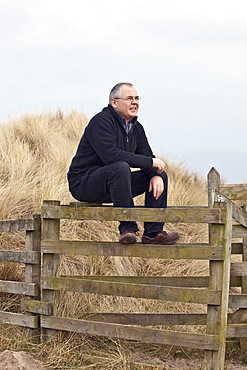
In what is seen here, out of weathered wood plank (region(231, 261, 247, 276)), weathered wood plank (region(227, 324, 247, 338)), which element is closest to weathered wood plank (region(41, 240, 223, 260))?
weathered wood plank (region(231, 261, 247, 276))

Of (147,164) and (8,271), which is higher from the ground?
(147,164)

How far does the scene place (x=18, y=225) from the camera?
598 cm

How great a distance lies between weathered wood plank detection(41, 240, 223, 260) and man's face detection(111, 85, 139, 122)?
4.43 ft

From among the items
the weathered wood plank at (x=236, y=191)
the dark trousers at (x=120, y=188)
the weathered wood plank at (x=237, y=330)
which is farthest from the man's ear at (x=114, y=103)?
the weathered wood plank at (x=237, y=330)

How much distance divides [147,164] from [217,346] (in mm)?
1825

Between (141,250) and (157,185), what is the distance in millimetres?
665

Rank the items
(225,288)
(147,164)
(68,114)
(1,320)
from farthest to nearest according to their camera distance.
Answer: (68,114) < (1,320) < (147,164) < (225,288)

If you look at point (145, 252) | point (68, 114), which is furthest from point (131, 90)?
point (68, 114)

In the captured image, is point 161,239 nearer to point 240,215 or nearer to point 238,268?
point 240,215

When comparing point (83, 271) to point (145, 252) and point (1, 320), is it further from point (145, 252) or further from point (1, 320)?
point (145, 252)

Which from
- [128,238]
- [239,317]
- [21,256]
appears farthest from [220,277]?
[21,256]

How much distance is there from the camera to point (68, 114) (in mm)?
15938

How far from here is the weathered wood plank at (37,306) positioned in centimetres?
560

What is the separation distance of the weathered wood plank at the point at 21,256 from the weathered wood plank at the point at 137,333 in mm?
636
